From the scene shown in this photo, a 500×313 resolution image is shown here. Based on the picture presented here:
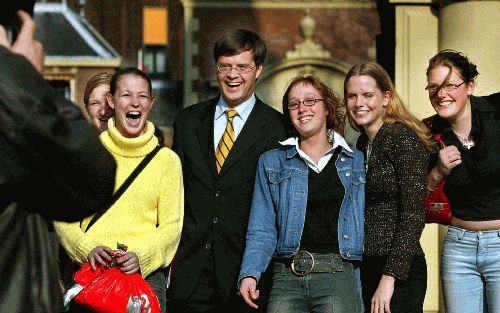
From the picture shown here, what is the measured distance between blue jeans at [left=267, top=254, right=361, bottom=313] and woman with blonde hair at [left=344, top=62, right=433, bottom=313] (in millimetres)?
135

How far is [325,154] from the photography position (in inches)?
208

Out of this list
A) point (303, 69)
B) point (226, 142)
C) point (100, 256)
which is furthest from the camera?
point (303, 69)

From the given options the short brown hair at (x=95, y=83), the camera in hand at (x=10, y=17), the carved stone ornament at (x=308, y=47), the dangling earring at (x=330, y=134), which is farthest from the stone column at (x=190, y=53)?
the camera in hand at (x=10, y=17)

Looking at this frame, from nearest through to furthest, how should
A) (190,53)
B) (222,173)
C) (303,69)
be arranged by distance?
(222,173)
(303,69)
(190,53)

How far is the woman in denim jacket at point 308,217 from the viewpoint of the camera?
506 centimetres

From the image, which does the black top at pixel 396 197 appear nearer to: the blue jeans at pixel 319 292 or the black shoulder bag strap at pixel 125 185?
the blue jeans at pixel 319 292

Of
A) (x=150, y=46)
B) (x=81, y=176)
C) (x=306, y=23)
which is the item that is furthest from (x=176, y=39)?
(x=81, y=176)

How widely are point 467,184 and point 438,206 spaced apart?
0.16 metres

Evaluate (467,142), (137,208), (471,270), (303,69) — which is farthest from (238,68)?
(303,69)

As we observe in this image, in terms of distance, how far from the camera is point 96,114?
6137mm

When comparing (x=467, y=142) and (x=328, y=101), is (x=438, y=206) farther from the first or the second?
(x=328, y=101)

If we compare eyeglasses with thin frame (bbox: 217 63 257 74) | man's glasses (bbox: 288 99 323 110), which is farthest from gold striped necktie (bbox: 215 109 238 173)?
man's glasses (bbox: 288 99 323 110)

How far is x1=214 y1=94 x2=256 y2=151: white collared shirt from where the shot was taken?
18.7ft

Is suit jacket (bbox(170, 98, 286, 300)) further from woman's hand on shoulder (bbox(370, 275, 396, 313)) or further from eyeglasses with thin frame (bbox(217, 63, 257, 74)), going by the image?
woman's hand on shoulder (bbox(370, 275, 396, 313))
